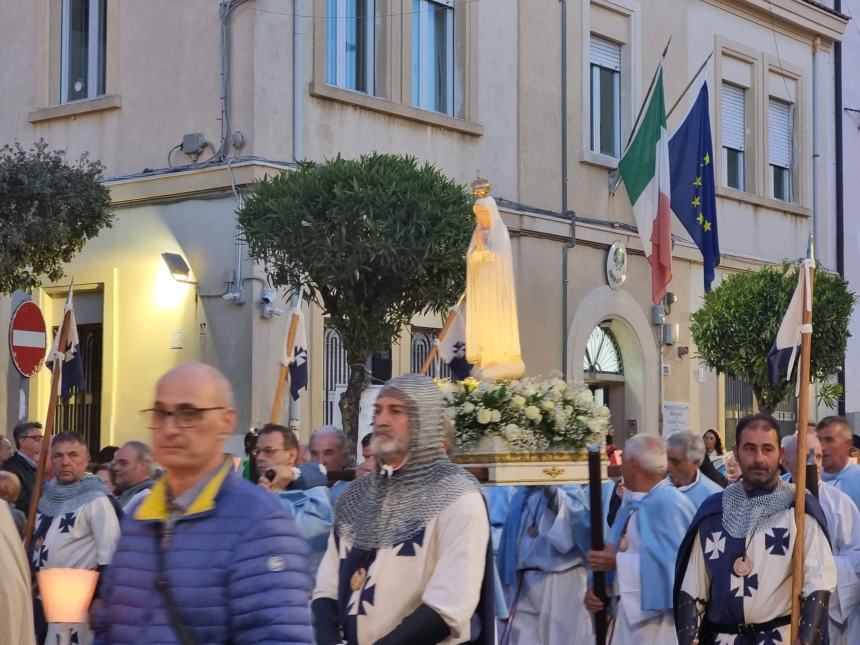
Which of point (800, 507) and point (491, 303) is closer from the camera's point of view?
point (800, 507)

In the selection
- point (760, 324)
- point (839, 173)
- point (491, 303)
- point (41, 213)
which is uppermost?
point (839, 173)

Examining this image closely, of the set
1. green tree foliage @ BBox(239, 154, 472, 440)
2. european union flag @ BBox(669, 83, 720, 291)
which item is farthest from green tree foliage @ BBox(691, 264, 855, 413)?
green tree foliage @ BBox(239, 154, 472, 440)

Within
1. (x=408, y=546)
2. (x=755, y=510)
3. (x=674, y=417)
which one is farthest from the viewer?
(x=674, y=417)

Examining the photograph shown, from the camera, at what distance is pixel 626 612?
8633 mm

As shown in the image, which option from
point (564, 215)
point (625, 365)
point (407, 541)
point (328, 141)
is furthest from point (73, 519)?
point (625, 365)

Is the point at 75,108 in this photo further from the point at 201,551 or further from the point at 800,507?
the point at 201,551

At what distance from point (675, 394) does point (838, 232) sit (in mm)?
6256

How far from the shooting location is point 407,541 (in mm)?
5605

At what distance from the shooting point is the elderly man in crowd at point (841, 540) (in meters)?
9.16

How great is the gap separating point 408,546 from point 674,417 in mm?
18207

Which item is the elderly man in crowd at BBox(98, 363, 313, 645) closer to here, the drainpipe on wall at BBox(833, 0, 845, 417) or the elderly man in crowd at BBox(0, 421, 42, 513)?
the elderly man in crowd at BBox(0, 421, 42, 513)

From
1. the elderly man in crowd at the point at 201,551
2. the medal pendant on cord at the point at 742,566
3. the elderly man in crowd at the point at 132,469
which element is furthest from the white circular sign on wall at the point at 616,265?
the elderly man in crowd at the point at 201,551

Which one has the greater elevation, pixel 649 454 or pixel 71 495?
pixel 649 454

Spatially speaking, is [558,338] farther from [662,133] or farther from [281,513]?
[281,513]
